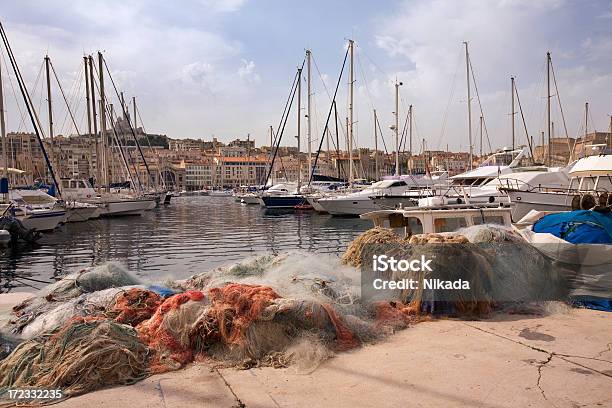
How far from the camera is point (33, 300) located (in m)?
5.97

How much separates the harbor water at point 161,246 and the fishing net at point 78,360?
211 inches

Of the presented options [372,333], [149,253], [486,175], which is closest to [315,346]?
[372,333]

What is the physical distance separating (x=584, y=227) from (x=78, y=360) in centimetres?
585

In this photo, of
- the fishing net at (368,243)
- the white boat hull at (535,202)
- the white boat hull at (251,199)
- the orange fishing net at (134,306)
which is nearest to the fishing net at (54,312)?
the orange fishing net at (134,306)

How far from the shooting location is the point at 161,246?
19.4 meters

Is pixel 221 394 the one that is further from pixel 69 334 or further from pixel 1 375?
pixel 1 375

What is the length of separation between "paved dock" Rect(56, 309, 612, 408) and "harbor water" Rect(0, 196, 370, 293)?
236 inches

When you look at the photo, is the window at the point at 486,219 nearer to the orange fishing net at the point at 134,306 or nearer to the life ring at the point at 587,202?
the life ring at the point at 587,202

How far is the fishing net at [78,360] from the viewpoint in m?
3.53

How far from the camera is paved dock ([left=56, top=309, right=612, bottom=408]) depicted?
3.22 metres

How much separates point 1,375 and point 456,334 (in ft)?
13.0

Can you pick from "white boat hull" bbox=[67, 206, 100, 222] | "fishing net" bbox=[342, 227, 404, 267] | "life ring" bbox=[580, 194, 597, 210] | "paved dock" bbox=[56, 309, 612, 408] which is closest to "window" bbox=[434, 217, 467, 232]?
"life ring" bbox=[580, 194, 597, 210]

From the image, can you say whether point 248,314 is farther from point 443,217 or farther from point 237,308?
point 443,217

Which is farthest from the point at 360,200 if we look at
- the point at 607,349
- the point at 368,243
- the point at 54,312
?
the point at 607,349
